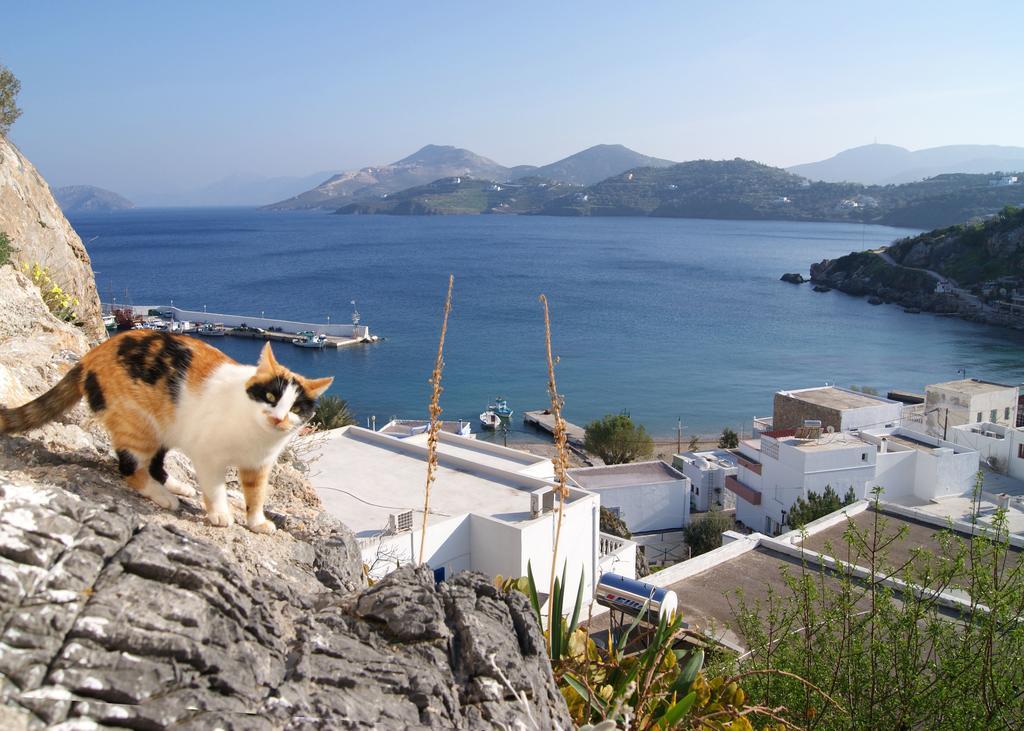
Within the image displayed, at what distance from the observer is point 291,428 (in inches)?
116

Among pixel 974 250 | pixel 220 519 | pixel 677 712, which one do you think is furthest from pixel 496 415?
pixel 974 250

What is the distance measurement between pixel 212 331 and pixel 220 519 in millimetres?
58588

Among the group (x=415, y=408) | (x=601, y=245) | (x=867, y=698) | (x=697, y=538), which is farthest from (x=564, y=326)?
(x=601, y=245)

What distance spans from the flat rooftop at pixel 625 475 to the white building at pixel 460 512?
10017 mm

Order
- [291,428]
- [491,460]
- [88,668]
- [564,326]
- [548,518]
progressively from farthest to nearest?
[564,326]
[491,460]
[548,518]
[291,428]
[88,668]

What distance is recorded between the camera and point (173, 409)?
2.98m

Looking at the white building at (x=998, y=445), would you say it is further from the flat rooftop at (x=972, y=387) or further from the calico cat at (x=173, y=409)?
the calico cat at (x=173, y=409)

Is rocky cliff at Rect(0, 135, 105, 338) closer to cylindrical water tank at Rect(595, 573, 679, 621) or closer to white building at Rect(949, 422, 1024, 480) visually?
cylindrical water tank at Rect(595, 573, 679, 621)

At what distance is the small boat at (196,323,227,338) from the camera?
188ft

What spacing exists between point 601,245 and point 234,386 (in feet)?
433

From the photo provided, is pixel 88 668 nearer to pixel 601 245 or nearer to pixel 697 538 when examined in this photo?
pixel 697 538

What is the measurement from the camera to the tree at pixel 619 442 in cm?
3369

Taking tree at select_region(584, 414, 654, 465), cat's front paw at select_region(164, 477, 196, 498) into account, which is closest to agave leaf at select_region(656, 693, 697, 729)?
cat's front paw at select_region(164, 477, 196, 498)

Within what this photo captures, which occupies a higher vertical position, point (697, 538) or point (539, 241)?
point (539, 241)
